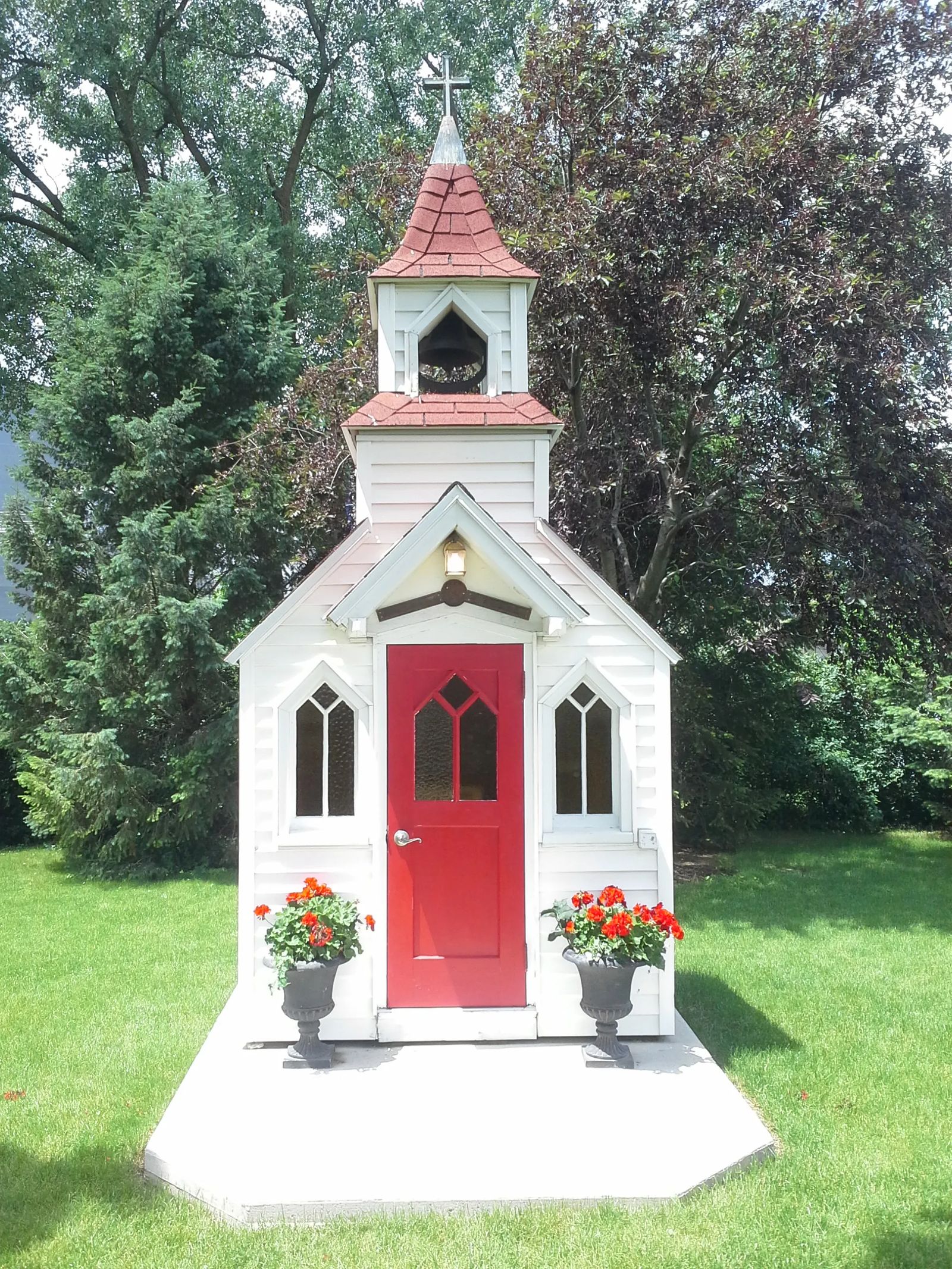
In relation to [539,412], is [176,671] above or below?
below

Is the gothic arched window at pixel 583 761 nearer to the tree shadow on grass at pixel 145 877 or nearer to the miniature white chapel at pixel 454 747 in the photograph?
the miniature white chapel at pixel 454 747

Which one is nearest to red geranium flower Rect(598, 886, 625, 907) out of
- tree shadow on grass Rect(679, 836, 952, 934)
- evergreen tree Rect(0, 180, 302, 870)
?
tree shadow on grass Rect(679, 836, 952, 934)

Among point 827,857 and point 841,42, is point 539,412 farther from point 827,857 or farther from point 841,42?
point 827,857

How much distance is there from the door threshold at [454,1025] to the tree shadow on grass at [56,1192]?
1528 mm

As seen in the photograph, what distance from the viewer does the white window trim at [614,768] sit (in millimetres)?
5555

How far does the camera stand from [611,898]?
5148 mm

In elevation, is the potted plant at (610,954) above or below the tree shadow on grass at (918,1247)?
above

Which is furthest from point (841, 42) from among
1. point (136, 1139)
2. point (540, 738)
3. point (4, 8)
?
point (4, 8)

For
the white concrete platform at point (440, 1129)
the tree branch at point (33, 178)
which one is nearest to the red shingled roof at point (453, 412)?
the white concrete platform at point (440, 1129)

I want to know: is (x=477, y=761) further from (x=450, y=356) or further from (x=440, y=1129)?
(x=450, y=356)

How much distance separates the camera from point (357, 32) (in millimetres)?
17719

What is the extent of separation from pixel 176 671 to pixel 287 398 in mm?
3611

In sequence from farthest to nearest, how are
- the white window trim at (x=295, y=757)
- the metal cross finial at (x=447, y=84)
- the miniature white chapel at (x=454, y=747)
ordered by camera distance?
the metal cross finial at (x=447, y=84)
the white window trim at (x=295, y=757)
the miniature white chapel at (x=454, y=747)

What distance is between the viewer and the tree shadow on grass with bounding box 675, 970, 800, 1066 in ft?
18.7
